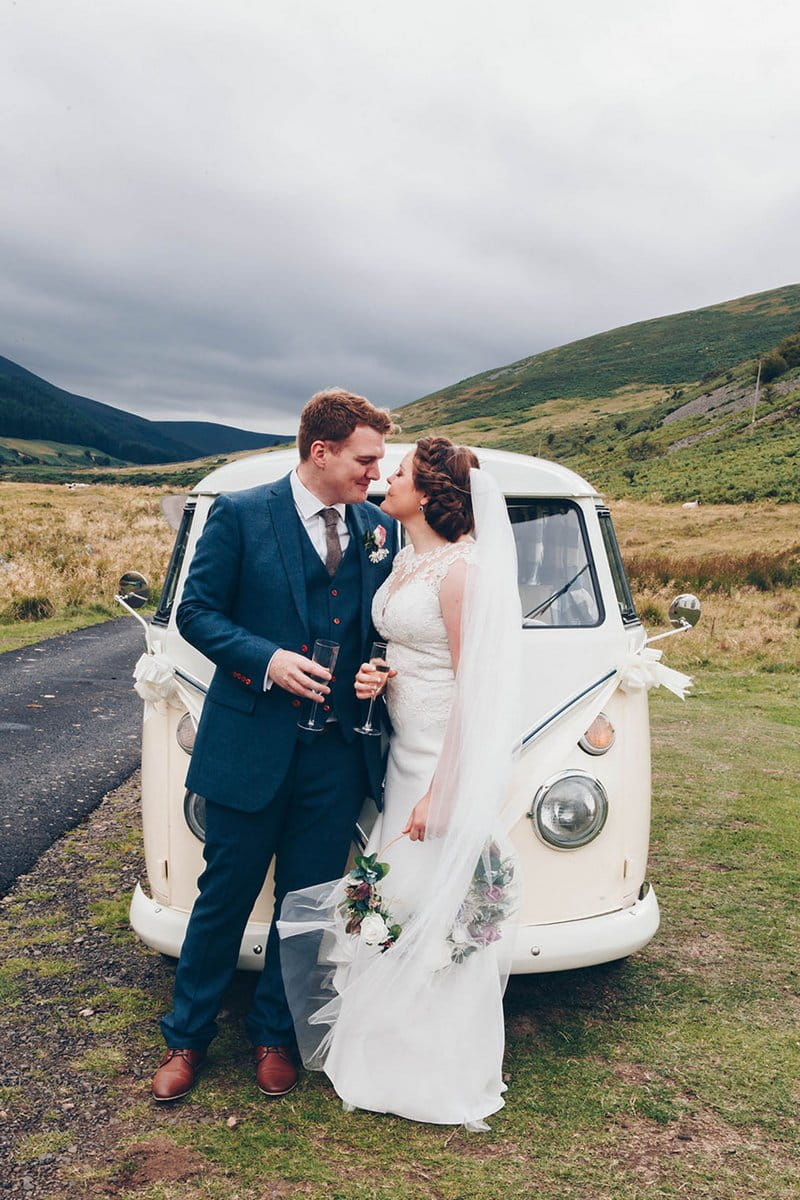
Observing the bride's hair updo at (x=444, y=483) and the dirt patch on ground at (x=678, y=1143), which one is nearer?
the dirt patch on ground at (x=678, y=1143)

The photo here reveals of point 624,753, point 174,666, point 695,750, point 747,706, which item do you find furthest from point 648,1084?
point 747,706

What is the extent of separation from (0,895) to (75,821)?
136 centimetres

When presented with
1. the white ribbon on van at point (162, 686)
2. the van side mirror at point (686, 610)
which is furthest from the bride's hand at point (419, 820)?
the van side mirror at point (686, 610)

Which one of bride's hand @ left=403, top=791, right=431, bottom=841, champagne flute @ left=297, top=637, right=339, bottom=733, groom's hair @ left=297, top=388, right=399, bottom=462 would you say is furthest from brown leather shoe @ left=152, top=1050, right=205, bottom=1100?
groom's hair @ left=297, top=388, right=399, bottom=462

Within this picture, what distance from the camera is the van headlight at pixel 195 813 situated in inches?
139

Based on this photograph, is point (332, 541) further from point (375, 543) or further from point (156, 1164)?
point (156, 1164)

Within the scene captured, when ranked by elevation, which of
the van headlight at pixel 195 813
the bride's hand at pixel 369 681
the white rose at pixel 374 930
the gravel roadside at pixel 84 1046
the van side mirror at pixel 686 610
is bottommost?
the gravel roadside at pixel 84 1046

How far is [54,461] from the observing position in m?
Answer: 173

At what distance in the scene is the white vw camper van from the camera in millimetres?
3502

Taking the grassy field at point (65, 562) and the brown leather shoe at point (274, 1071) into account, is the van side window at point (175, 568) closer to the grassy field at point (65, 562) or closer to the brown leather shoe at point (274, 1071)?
the brown leather shoe at point (274, 1071)

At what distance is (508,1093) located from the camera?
3.30 m

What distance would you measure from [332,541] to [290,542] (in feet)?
0.58

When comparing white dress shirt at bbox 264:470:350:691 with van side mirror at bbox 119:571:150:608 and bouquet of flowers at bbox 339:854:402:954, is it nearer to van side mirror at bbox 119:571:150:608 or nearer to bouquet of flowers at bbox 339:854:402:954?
bouquet of flowers at bbox 339:854:402:954

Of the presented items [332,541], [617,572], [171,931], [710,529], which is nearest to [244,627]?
[332,541]
